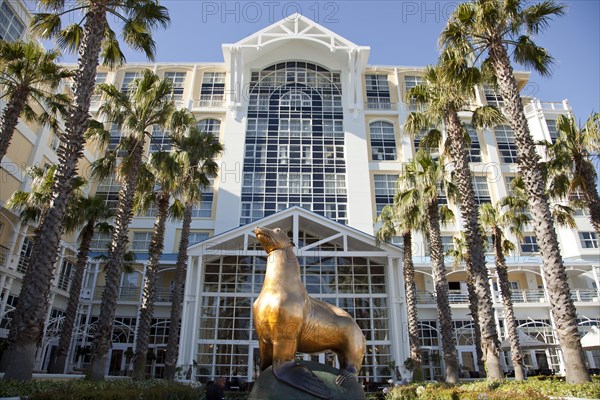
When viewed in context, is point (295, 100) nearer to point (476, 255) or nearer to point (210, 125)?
point (210, 125)

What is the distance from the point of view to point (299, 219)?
24406 mm

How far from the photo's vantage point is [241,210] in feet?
111

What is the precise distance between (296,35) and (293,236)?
24381 millimetres

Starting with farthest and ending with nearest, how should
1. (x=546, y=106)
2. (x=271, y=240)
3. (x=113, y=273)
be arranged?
(x=546, y=106) → (x=113, y=273) → (x=271, y=240)

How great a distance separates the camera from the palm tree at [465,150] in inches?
509

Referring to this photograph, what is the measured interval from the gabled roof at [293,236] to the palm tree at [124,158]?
7562 mm

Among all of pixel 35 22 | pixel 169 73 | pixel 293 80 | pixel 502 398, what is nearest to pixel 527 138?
pixel 502 398

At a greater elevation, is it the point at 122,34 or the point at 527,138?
the point at 122,34

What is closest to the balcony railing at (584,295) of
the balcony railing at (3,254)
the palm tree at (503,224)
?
the palm tree at (503,224)

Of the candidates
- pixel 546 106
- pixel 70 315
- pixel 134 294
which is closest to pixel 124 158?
pixel 70 315

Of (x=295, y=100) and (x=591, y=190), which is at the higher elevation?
(x=295, y=100)

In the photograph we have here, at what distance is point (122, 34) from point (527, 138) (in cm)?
1454

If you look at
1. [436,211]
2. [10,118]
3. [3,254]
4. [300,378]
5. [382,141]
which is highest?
[382,141]

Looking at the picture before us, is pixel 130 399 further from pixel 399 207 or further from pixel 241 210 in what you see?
pixel 241 210
